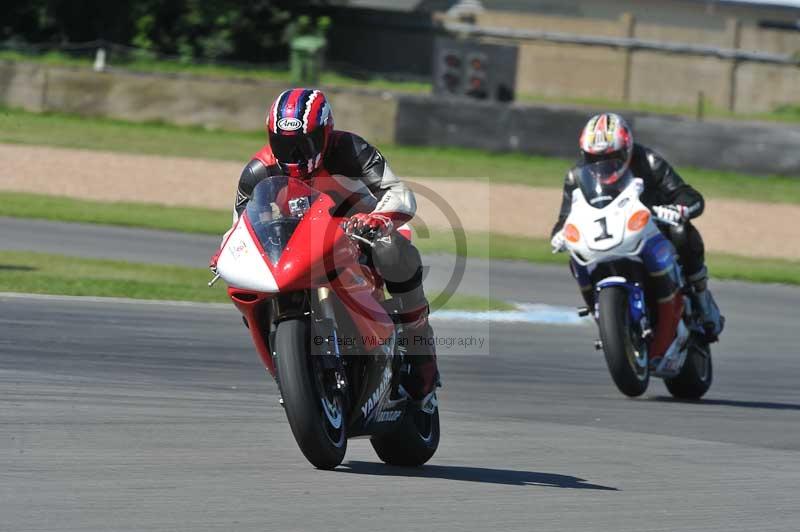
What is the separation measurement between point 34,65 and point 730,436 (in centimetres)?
2086

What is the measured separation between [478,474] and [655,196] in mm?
4089

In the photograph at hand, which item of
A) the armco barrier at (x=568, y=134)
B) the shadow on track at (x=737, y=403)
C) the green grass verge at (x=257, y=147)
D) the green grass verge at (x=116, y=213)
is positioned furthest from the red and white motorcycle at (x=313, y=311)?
the armco barrier at (x=568, y=134)

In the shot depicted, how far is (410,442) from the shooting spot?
6570mm

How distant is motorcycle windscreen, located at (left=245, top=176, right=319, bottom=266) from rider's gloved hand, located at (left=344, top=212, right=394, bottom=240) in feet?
0.59

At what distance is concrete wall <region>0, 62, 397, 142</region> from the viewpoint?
2661cm

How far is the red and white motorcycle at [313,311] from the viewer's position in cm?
566

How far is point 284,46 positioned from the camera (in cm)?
3912

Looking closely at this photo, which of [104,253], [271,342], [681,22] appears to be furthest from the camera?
[681,22]

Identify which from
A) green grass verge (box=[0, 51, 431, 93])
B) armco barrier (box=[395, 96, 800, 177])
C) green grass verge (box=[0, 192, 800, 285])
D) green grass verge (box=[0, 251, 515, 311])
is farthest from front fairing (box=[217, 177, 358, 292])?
green grass verge (box=[0, 51, 431, 93])

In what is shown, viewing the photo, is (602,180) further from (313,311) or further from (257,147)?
(257,147)

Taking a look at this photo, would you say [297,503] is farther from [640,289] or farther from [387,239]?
[640,289]

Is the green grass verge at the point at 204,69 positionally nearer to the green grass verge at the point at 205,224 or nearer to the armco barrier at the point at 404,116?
the armco barrier at the point at 404,116

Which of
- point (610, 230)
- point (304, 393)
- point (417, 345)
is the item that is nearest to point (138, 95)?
point (610, 230)

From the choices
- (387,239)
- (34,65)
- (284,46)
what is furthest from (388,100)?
(387,239)
